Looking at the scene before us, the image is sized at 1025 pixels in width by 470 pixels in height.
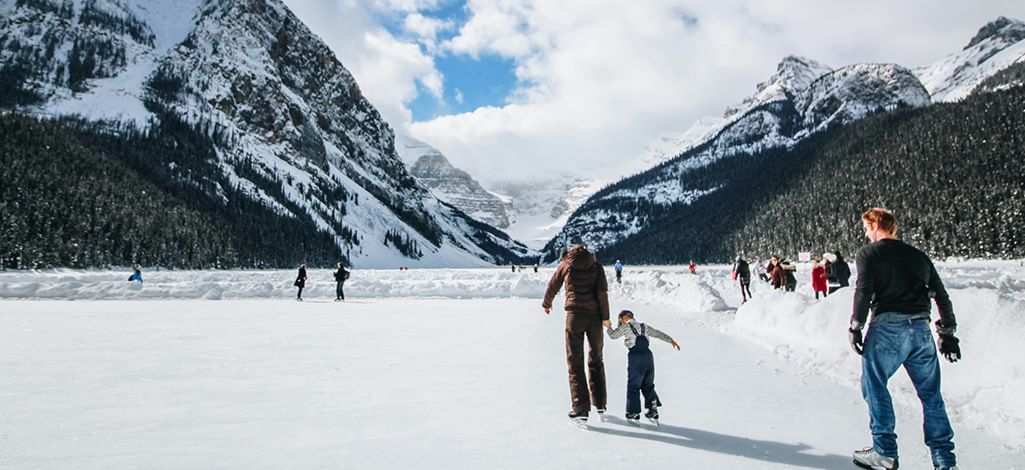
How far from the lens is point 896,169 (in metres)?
97.2

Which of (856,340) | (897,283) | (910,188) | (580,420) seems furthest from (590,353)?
(910,188)

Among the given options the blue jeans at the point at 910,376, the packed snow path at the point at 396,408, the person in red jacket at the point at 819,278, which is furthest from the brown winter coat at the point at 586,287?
the person in red jacket at the point at 819,278

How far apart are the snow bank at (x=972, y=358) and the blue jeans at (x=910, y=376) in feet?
4.86

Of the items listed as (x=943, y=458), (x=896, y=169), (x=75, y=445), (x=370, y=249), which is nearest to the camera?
(x=943, y=458)

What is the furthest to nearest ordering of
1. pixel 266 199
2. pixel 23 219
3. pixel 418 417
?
pixel 266 199
pixel 23 219
pixel 418 417

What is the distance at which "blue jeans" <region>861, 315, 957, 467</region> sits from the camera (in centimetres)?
400

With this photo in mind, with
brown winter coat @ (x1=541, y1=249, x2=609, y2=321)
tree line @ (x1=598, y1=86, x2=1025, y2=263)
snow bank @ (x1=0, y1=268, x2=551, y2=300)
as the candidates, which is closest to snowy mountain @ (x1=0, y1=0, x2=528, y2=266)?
tree line @ (x1=598, y1=86, x2=1025, y2=263)

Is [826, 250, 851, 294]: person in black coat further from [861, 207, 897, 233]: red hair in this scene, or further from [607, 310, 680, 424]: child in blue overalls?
[861, 207, 897, 233]: red hair

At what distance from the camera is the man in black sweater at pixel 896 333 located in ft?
13.4

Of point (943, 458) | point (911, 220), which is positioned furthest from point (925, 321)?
point (911, 220)

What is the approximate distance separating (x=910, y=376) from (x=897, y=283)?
71cm

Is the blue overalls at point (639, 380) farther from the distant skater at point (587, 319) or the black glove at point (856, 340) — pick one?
the black glove at point (856, 340)

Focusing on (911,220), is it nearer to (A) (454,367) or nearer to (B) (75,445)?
(A) (454,367)

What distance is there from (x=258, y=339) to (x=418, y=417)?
→ 25.7 ft
